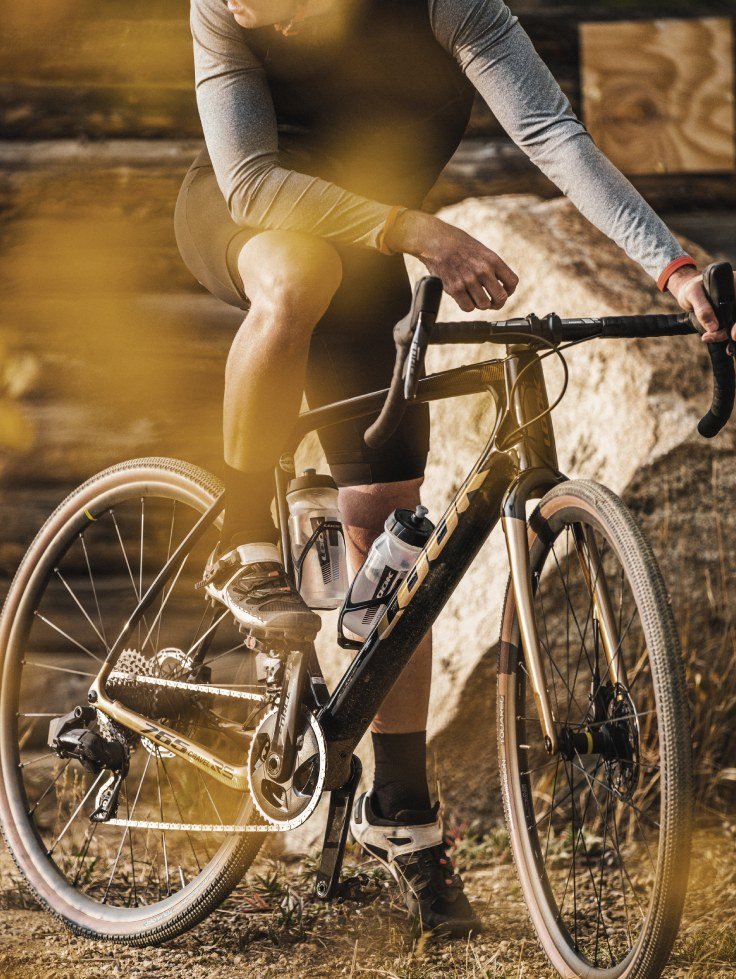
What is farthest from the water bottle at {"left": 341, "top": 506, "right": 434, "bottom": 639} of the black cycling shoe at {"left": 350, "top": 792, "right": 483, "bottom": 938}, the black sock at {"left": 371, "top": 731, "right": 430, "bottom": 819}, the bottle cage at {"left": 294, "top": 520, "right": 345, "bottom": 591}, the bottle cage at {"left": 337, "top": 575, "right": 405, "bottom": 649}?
the black cycling shoe at {"left": 350, "top": 792, "right": 483, "bottom": 938}

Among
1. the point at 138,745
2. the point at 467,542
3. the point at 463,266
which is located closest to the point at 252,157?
the point at 463,266

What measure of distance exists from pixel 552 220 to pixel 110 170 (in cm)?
136

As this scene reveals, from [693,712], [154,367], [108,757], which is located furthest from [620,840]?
[154,367]

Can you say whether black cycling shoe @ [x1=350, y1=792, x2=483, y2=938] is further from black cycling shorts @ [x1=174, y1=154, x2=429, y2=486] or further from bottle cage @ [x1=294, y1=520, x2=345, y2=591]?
black cycling shorts @ [x1=174, y1=154, x2=429, y2=486]

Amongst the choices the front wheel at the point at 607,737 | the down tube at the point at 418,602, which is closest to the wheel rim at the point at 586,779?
the front wheel at the point at 607,737

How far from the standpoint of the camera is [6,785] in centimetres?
258

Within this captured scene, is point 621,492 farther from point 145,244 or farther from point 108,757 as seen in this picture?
point 145,244

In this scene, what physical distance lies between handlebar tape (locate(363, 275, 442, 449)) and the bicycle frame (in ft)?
0.71

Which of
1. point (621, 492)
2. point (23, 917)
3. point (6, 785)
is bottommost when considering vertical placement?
point (23, 917)

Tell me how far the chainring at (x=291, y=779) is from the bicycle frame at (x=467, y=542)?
3 centimetres

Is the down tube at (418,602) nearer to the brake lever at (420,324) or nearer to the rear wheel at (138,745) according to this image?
the rear wheel at (138,745)

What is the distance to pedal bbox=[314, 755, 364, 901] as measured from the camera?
2.12m

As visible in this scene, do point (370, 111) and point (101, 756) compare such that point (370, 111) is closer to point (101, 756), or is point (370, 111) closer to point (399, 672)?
point (399, 672)

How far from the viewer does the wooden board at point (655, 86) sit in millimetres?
3391
